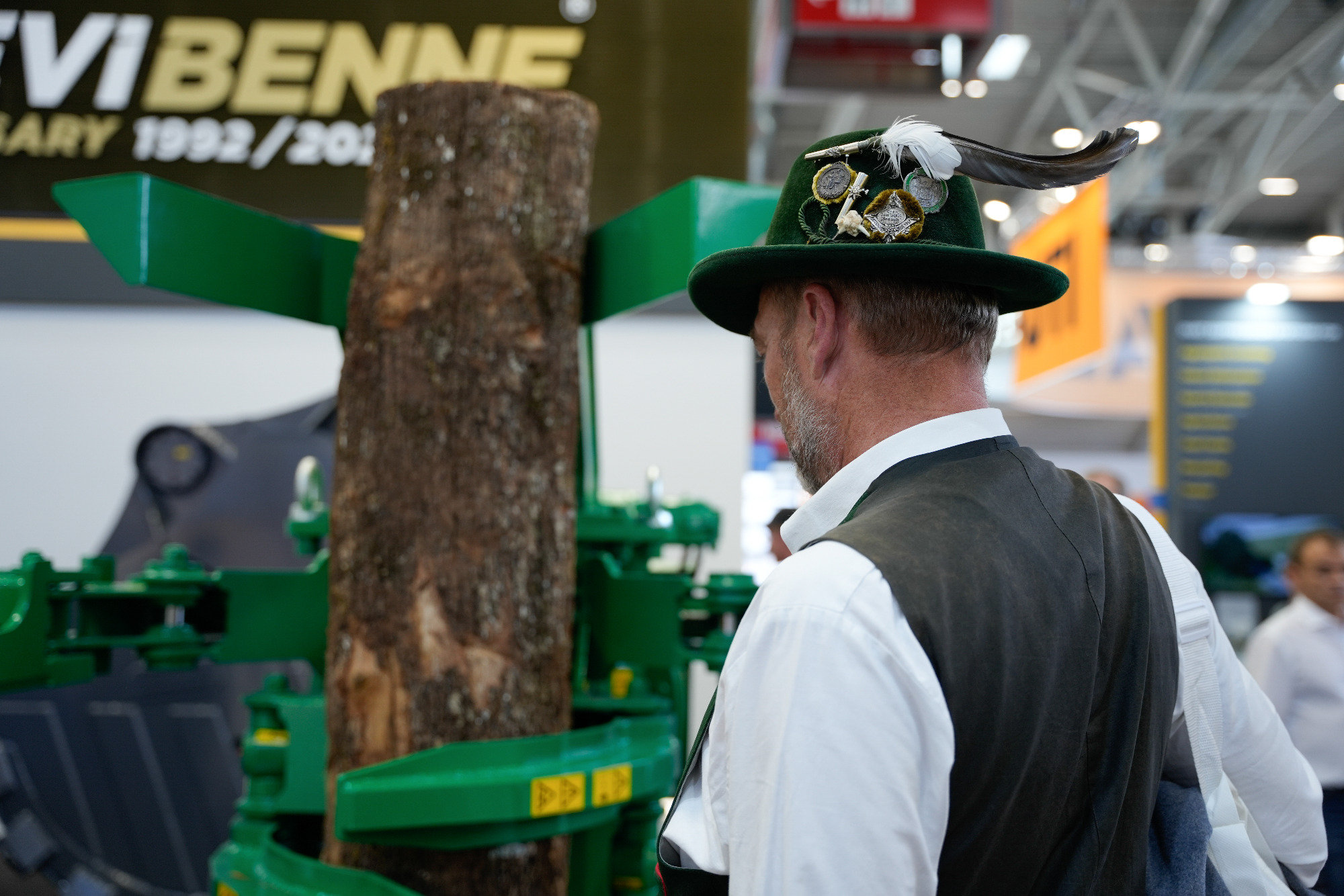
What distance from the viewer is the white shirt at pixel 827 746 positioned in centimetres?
72

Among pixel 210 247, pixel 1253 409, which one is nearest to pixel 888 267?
pixel 210 247

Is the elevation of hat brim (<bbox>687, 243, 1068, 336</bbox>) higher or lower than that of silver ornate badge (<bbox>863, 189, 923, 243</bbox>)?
lower

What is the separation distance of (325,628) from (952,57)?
3278 millimetres

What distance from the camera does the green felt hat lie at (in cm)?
94

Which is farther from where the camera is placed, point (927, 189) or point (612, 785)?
point (612, 785)

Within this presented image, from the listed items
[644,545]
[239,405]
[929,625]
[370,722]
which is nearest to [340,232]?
[239,405]

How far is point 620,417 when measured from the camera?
3.62 metres

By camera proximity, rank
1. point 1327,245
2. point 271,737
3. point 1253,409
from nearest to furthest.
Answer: point 271,737, point 1253,409, point 1327,245

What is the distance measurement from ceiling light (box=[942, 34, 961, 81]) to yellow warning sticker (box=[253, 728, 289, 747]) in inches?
133

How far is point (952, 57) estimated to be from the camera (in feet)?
13.1

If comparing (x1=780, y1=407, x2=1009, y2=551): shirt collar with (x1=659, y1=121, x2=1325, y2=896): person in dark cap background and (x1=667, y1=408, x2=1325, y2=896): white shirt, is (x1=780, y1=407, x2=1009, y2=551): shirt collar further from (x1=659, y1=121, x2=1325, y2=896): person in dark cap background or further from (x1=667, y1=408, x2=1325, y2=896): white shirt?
(x1=667, y1=408, x2=1325, y2=896): white shirt

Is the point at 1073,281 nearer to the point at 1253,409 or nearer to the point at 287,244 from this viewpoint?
the point at 1253,409

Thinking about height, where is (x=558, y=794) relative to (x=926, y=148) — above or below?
below

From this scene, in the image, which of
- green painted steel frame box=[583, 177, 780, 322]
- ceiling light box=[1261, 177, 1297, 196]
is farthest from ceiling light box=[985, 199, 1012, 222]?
green painted steel frame box=[583, 177, 780, 322]
